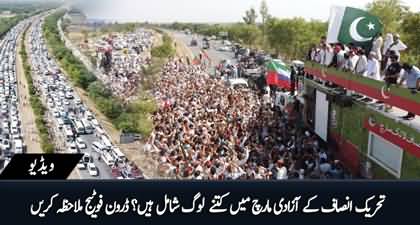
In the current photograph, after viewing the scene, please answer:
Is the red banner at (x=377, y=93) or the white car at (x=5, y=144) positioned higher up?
A: the red banner at (x=377, y=93)

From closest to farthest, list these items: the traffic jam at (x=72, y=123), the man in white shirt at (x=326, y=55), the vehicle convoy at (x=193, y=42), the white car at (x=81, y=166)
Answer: the white car at (x=81, y=166), the traffic jam at (x=72, y=123), the man in white shirt at (x=326, y=55), the vehicle convoy at (x=193, y=42)

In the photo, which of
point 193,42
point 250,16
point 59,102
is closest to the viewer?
point 59,102

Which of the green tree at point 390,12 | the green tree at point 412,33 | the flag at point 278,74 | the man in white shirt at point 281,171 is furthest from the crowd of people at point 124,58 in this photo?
the green tree at point 412,33

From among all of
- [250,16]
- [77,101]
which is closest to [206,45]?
[250,16]

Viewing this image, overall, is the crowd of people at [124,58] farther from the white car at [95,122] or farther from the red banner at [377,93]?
the red banner at [377,93]

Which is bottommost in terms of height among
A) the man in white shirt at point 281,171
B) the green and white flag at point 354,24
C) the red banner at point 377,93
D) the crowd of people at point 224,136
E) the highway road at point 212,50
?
the man in white shirt at point 281,171

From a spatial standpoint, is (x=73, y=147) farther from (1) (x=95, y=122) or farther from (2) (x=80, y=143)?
(1) (x=95, y=122)

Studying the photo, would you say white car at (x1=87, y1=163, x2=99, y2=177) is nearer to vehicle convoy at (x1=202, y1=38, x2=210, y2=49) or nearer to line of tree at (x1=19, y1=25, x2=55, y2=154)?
line of tree at (x1=19, y1=25, x2=55, y2=154)
